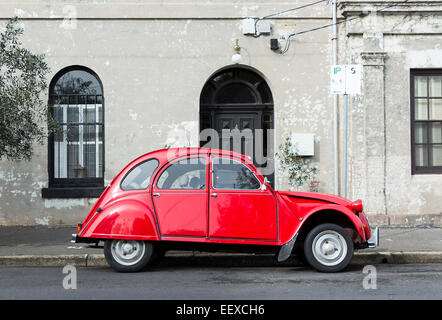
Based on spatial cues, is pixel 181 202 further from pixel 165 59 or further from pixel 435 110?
pixel 435 110

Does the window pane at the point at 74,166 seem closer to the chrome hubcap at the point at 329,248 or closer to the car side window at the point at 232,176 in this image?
the car side window at the point at 232,176

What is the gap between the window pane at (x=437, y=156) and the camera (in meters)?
12.3

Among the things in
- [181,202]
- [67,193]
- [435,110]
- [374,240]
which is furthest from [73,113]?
[435,110]

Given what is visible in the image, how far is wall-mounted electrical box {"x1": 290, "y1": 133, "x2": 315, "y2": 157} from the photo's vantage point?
12.1 meters

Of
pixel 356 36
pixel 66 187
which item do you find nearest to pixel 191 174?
pixel 66 187

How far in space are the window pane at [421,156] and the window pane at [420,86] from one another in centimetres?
117

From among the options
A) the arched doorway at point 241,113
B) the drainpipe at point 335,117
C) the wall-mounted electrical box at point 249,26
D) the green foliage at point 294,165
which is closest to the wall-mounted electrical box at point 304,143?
the green foliage at point 294,165

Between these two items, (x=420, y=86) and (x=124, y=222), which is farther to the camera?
(x=420, y=86)

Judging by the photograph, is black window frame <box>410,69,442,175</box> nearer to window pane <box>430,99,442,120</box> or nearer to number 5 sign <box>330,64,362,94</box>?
window pane <box>430,99,442,120</box>

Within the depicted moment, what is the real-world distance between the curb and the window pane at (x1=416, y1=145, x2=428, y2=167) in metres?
4.03

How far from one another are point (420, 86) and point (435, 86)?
0.34m

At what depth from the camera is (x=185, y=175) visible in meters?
7.71

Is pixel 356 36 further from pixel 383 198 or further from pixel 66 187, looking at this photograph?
pixel 66 187

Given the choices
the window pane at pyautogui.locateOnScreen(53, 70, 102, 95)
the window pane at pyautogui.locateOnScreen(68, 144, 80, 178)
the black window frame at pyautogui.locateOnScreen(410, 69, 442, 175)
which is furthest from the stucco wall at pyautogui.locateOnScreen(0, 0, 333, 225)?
the black window frame at pyautogui.locateOnScreen(410, 69, 442, 175)
